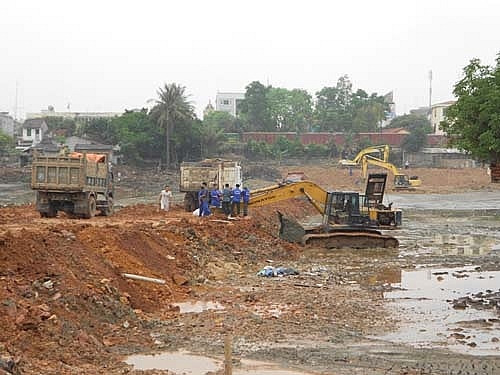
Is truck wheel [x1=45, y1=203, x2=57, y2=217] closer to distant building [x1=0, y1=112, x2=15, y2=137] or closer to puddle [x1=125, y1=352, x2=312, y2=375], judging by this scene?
puddle [x1=125, y1=352, x2=312, y2=375]

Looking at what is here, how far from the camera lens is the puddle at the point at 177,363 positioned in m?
11.4

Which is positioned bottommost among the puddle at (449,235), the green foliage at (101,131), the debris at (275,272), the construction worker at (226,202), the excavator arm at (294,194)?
the puddle at (449,235)

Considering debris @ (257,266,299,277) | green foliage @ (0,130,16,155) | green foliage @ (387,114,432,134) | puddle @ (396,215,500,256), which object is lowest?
puddle @ (396,215,500,256)

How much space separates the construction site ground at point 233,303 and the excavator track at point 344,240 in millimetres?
411

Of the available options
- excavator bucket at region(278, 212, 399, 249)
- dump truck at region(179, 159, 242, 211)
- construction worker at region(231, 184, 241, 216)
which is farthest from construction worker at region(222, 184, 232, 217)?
dump truck at region(179, 159, 242, 211)

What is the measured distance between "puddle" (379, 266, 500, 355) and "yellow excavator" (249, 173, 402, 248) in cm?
466

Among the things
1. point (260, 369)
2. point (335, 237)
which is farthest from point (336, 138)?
point (260, 369)

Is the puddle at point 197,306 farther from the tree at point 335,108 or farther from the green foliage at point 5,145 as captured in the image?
the tree at point 335,108

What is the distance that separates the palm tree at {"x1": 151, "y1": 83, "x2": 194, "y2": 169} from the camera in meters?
74.6

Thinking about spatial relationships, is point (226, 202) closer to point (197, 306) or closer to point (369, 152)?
point (197, 306)

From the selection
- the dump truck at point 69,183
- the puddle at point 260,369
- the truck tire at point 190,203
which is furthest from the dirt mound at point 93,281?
the truck tire at point 190,203

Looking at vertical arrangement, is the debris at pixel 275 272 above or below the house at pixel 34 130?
below

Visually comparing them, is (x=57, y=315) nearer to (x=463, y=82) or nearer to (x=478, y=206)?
(x=463, y=82)

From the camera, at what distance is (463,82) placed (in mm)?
19188
